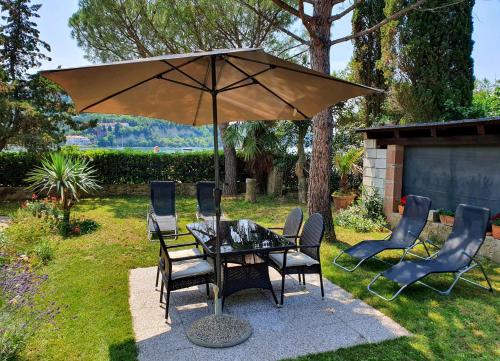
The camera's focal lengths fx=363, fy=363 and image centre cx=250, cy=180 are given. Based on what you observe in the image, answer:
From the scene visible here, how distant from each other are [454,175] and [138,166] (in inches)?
383

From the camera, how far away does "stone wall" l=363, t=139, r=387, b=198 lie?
8203 mm

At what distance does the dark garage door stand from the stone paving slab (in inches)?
138

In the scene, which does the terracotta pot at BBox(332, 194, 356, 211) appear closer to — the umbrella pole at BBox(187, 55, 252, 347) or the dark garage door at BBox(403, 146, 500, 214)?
the dark garage door at BBox(403, 146, 500, 214)

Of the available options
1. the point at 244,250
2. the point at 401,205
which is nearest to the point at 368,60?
the point at 401,205

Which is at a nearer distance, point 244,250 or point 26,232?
point 244,250

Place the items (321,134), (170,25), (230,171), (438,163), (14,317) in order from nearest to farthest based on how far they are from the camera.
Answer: (14,317)
(321,134)
(438,163)
(170,25)
(230,171)

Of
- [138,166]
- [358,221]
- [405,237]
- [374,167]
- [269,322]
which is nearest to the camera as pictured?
A: [269,322]

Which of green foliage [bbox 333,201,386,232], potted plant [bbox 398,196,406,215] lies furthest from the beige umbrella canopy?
potted plant [bbox 398,196,406,215]

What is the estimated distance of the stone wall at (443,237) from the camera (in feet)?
18.4

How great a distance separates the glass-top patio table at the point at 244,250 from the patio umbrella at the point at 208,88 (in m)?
0.25

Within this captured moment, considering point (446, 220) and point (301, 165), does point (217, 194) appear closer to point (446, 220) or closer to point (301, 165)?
point (446, 220)

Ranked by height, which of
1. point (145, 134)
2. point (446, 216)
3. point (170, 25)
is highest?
point (170, 25)

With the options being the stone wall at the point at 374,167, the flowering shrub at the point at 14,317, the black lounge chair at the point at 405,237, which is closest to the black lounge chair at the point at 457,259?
the black lounge chair at the point at 405,237

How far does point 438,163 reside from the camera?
7.10 m
